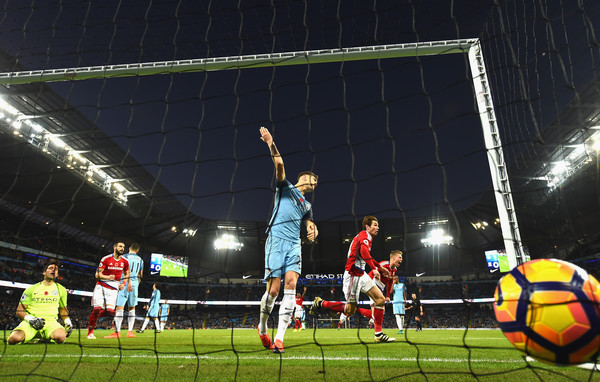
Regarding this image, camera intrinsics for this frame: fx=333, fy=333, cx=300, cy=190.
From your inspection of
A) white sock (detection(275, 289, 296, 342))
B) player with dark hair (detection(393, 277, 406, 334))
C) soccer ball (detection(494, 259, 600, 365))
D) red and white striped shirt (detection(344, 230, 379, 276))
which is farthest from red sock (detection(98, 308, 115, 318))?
player with dark hair (detection(393, 277, 406, 334))

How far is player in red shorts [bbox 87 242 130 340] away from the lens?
262 inches

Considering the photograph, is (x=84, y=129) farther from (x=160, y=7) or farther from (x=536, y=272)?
(x=536, y=272)

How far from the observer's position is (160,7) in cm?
618

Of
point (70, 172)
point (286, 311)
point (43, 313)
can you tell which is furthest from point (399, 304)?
point (70, 172)

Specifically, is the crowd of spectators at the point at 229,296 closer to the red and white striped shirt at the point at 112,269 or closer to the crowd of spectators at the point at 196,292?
the crowd of spectators at the point at 196,292

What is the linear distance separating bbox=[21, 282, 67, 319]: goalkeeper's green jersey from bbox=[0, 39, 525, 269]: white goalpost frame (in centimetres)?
335

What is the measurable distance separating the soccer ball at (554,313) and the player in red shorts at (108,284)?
6.59m

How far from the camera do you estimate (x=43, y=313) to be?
208 inches

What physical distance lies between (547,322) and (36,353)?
5.10 m

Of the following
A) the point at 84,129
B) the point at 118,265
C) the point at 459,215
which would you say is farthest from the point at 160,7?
the point at 459,215

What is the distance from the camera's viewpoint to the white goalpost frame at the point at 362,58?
3.78m

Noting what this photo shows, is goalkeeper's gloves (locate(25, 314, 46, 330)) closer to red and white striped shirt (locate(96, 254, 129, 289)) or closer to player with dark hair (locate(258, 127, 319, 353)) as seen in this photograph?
red and white striped shirt (locate(96, 254, 129, 289))

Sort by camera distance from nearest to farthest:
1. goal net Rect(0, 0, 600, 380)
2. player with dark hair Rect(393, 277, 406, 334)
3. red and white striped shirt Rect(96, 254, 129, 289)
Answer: goal net Rect(0, 0, 600, 380), red and white striped shirt Rect(96, 254, 129, 289), player with dark hair Rect(393, 277, 406, 334)

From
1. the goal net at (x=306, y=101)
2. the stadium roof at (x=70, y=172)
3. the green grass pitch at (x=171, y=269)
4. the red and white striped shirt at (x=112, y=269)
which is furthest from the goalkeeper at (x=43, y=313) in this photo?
the green grass pitch at (x=171, y=269)
